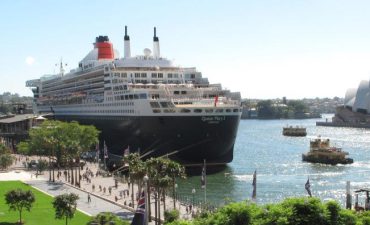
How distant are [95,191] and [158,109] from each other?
59.4ft

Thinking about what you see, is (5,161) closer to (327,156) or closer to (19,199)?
(19,199)

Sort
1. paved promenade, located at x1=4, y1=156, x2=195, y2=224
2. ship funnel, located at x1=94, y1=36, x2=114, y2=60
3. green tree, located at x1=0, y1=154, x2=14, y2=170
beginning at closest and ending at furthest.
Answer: paved promenade, located at x1=4, y1=156, x2=195, y2=224
green tree, located at x1=0, y1=154, x2=14, y2=170
ship funnel, located at x1=94, y1=36, x2=114, y2=60

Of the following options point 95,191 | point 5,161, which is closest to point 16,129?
point 5,161

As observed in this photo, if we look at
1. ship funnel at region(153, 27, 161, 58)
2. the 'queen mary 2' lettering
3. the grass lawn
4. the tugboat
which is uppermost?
ship funnel at region(153, 27, 161, 58)

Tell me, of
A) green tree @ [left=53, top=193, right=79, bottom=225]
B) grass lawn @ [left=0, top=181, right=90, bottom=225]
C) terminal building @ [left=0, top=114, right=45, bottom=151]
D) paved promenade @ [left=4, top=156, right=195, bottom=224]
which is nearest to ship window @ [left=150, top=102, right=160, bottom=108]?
paved promenade @ [left=4, top=156, right=195, bottom=224]

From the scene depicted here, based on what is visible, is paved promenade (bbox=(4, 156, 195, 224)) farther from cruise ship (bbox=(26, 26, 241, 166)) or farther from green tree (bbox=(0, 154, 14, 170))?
cruise ship (bbox=(26, 26, 241, 166))

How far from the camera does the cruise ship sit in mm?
72062

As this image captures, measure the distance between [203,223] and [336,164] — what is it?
63.4 meters

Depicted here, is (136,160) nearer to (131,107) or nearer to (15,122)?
(131,107)

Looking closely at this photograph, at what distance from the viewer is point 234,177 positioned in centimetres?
7006

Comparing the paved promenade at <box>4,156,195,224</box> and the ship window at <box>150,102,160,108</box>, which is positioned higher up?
the ship window at <box>150,102,160,108</box>

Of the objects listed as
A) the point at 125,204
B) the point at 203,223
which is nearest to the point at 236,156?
the point at 125,204

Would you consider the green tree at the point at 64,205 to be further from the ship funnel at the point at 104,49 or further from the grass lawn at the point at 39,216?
the ship funnel at the point at 104,49

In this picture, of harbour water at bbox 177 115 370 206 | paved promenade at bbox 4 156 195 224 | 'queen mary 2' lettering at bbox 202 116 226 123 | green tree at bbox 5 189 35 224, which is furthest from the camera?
'queen mary 2' lettering at bbox 202 116 226 123
